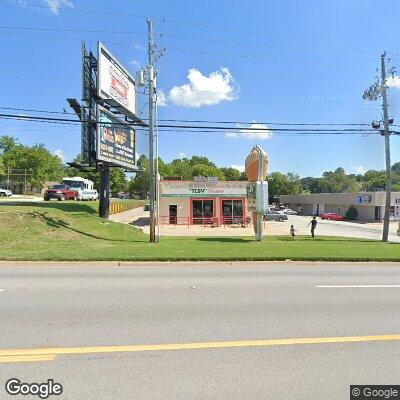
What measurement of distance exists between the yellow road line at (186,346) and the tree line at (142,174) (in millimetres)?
21170

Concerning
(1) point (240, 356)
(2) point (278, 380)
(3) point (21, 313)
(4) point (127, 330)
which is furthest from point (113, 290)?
(2) point (278, 380)

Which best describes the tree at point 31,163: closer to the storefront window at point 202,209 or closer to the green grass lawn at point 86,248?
the storefront window at point 202,209

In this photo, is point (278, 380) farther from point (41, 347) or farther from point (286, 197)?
point (286, 197)

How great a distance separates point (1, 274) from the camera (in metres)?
9.41

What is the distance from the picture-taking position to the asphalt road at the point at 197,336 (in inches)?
149

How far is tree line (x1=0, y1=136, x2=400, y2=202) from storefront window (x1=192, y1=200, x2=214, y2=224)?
862 centimetres

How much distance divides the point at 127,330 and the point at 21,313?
79.5 inches

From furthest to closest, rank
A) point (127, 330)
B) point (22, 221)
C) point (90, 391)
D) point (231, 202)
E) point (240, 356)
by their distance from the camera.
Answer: point (231, 202) → point (22, 221) → point (127, 330) → point (240, 356) → point (90, 391)

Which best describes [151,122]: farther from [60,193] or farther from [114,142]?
[60,193]

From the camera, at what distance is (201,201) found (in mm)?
37375

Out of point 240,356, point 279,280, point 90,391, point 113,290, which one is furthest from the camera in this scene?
point 279,280

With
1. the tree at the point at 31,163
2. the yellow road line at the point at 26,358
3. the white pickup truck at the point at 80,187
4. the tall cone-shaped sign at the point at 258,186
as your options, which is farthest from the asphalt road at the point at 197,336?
the tree at the point at 31,163

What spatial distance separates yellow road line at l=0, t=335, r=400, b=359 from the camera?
14.6 ft
